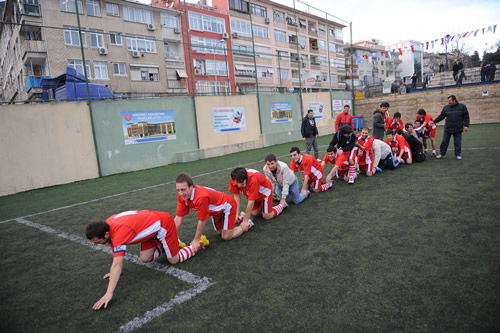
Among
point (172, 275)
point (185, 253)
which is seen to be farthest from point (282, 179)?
point (172, 275)

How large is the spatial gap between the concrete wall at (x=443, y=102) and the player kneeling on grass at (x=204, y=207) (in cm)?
2106

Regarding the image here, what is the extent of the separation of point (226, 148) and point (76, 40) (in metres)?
7.56

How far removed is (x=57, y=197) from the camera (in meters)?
8.16

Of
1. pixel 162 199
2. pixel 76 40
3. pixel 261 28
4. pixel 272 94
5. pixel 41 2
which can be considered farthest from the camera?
pixel 261 28

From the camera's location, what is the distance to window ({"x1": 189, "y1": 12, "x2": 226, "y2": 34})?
106ft

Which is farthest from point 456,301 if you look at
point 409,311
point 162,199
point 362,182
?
point 162,199

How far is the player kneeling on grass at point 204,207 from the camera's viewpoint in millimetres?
3658

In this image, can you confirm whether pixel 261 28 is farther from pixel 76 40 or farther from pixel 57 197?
pixel 57 197

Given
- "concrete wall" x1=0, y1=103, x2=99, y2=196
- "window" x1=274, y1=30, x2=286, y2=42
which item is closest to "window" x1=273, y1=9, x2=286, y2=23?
"window" x1=274, y1=30, x2=286, y2=42

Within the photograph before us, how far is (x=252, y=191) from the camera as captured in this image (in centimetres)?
450

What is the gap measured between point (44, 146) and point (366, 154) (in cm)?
982

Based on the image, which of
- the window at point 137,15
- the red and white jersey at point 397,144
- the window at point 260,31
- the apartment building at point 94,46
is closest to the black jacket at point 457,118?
the red and white jersey at point 397,144

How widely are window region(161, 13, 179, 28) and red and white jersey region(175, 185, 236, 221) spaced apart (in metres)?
30.4

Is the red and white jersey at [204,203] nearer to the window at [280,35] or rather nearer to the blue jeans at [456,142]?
the blue jeans at [456,142]
